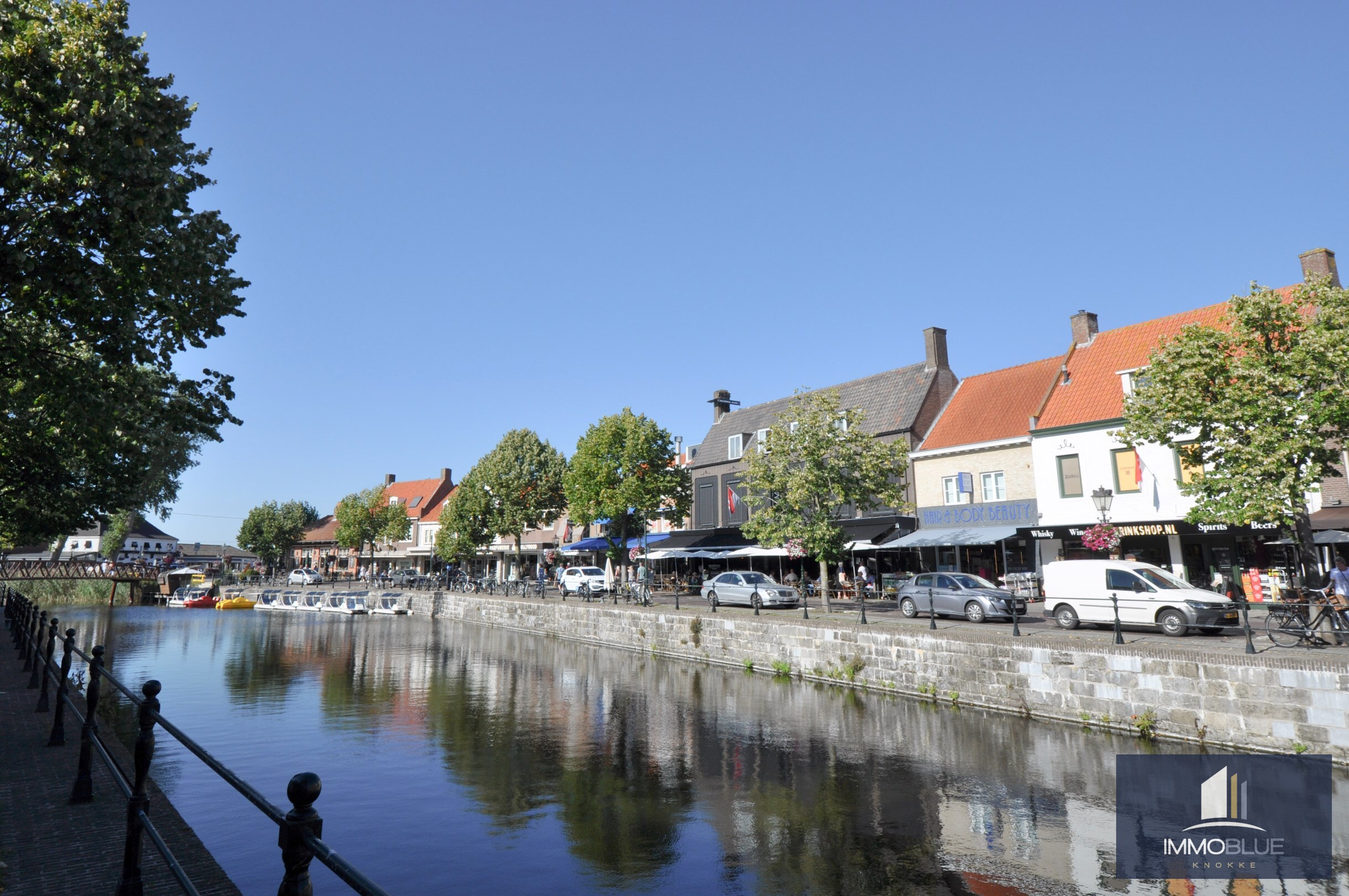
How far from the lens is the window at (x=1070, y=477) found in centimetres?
2836

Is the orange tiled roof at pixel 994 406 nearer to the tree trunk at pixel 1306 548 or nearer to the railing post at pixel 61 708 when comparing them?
the tree trunk at pixel 1306 548

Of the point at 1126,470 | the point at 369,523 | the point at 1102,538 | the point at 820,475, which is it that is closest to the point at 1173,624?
the point at 1102,538

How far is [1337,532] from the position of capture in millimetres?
21391

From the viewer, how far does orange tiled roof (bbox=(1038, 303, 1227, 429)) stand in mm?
28391

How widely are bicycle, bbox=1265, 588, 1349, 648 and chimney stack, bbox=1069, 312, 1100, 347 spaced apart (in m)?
18.7

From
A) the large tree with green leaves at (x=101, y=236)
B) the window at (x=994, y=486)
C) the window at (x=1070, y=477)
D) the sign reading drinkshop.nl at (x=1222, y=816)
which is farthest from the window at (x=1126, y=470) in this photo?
the large tree with green leaves at (x=101, y=236)

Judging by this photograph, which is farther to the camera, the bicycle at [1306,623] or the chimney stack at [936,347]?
the chimney stack at [936,347]

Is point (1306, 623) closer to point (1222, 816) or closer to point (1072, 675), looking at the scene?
point (1072, 675)

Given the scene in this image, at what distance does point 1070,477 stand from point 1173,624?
1255 centimetres

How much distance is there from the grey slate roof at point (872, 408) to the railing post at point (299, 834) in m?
30.0

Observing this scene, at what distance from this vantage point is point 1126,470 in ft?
89.4

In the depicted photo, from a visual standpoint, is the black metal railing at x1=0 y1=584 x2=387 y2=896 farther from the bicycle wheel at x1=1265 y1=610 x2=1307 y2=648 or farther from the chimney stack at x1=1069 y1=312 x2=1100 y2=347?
the chimney stack at x1=1069 y1=312 x2=1100 y2=347

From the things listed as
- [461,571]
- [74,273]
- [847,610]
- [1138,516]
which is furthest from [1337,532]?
[461,571]

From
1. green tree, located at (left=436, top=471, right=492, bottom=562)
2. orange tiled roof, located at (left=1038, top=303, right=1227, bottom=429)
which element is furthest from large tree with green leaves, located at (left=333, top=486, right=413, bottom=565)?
orange tiled roof, located at (left=1038, top=303, right=1227, bottom=429)
